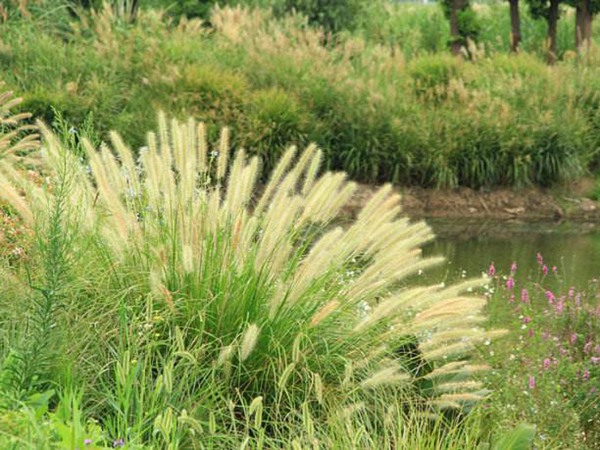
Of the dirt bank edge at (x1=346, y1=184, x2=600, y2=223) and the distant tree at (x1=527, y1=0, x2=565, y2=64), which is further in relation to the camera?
the distant tree at (x1=527, y1=0, x2=565, y2=64)

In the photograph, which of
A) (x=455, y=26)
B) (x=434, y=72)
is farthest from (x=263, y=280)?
(x=455, y=26)

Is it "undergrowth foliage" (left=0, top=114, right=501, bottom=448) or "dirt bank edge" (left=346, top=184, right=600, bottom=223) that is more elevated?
"undergrowth foliage" (left=0, top=114, right=501, bottom=448)

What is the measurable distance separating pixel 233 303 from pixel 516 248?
6.98 m

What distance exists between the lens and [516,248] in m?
10.3

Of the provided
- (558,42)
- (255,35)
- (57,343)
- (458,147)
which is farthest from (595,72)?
→ (57,343)

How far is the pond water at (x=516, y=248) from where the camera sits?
8.95 metres

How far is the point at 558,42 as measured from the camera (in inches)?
785

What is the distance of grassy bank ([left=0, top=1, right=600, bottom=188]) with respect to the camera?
450 inches

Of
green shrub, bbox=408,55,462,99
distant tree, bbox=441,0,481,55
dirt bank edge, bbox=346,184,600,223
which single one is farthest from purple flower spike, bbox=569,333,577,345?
distant tree, bbox=441,0,481,55

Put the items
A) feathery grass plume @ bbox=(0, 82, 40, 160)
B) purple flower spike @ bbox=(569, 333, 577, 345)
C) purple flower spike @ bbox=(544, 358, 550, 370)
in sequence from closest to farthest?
purple flower spike @ bbox=(544, 358, 550, 370) < feathery grass plume @ bbox=(0, 82, 40, 160) < purple flower spike @ bbox=(569, 333, 577, 345)

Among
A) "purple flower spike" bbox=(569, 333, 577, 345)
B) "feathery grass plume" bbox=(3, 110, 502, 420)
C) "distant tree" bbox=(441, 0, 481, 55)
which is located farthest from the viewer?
"distant tree" bbox=(441, 0, 481, 55)

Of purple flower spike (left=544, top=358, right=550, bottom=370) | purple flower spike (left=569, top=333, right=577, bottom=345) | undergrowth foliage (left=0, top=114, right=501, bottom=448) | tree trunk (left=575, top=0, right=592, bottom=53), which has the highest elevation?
undergrowth foliage (left=0, top=114, right=501, bottom=448)

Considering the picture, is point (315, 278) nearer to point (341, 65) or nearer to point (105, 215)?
point (105, 215)

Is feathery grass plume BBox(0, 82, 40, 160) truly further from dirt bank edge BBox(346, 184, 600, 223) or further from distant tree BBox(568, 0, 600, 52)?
distant tree BBox(568, 0, 600, 52)
